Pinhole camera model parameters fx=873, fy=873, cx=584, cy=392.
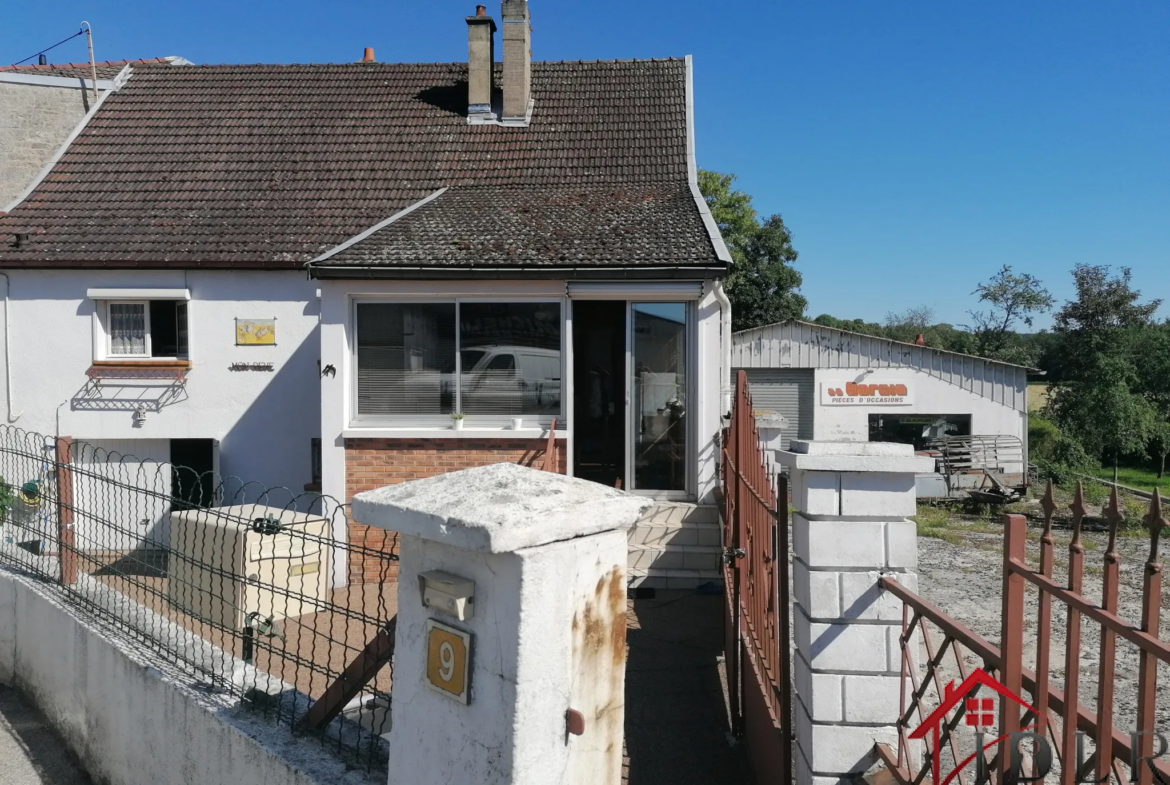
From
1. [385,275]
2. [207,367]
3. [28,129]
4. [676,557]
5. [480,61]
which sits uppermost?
[480,61]

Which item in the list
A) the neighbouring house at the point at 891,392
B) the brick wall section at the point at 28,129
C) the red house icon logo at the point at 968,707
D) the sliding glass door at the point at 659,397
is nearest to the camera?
the red house icon logo at the point at 968,707

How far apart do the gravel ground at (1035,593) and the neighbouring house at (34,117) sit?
523 inches

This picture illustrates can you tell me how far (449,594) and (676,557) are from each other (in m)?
6.77

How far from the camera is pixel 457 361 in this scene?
9.62 metres

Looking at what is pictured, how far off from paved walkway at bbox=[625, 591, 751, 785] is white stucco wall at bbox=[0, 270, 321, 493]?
17.7 ft

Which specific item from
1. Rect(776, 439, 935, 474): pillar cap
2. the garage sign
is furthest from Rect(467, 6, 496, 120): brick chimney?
the garage sign

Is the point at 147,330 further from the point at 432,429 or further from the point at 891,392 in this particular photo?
the point at 891,392

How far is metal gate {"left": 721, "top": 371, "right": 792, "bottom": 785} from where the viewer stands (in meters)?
3.48

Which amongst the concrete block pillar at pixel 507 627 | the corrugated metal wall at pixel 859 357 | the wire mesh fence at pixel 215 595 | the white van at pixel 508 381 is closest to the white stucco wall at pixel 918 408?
the corrugated metal wall at pixel 859 357

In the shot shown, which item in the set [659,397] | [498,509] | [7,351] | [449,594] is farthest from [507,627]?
[7,351]

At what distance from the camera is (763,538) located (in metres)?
4.09

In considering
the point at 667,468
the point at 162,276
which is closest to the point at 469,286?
the point at 667,468

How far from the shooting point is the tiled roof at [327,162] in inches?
440

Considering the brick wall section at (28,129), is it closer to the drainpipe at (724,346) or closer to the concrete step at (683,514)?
the drainpipe at (724,346)
